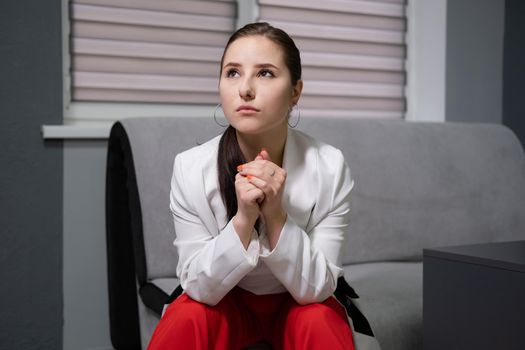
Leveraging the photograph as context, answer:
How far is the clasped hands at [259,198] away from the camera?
3.48 ft

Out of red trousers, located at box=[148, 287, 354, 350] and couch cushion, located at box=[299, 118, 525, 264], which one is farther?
couch cushion, located at box=[299, 118, 525, 264]

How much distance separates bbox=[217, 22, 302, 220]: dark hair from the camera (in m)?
1.18

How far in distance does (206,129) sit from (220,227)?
0.71m

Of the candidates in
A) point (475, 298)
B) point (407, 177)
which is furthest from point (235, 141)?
point (407, 177)

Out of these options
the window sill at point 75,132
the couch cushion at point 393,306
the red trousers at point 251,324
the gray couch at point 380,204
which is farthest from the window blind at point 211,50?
the red trousers at point 251,324

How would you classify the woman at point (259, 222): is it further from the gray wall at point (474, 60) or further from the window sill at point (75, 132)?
the gray wall at point (474, 60)

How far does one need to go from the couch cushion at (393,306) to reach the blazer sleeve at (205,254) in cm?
40

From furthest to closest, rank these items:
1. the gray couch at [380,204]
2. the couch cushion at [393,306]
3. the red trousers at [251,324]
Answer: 1. the gray couch at [380,204]
2. the couch cushion at [393,306]
3. the red trousers at [251,324]

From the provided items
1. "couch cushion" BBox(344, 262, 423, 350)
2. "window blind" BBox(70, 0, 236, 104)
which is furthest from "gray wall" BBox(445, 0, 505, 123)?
"couch cushion" BBox(344, 262, 423, 350)

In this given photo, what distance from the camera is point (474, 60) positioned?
9.11ft

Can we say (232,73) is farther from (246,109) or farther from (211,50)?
(211,50)

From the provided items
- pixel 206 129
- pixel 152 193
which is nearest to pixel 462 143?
pixel 206 129

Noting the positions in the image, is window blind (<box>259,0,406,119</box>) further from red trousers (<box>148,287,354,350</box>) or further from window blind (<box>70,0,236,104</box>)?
red trousers (<box>148,287,354,350</box>)

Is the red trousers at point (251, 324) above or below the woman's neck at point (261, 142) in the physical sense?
below
